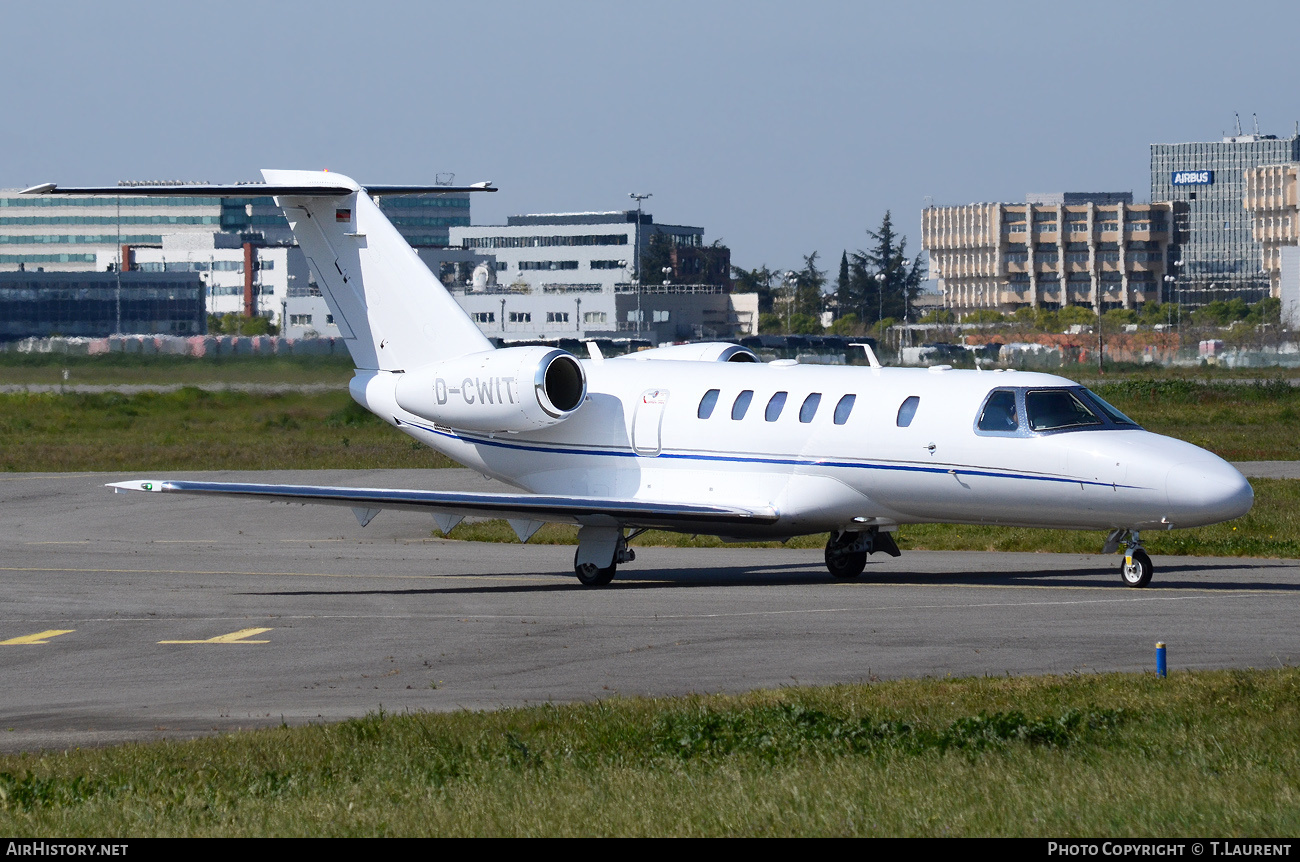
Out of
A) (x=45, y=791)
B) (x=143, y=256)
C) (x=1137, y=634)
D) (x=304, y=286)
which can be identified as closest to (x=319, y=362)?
(x=1137, y=634)

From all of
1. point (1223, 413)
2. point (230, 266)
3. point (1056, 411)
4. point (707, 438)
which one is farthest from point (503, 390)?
point (230, 266)

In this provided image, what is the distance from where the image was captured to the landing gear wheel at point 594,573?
21031 mm

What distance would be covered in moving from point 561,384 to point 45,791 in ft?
44.5

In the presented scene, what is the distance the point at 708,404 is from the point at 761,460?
4.06 feet

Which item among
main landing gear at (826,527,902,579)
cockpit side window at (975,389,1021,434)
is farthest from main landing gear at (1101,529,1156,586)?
main landing gear at (826,527,902,579)

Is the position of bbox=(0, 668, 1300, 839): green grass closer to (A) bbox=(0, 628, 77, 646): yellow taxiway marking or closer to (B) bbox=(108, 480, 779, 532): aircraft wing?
(A) bbox=(0, 628, 77, 646): yellow taxiway marking

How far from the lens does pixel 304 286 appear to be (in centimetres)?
13512

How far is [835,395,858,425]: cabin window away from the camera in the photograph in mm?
20297

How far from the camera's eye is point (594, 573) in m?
21.1

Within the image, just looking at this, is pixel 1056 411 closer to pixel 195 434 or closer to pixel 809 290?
pixel 195 434

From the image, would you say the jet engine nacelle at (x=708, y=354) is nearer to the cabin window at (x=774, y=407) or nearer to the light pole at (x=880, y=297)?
the cabin window at (x=774, y=407)

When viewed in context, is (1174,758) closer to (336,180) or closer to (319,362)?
(336,180)

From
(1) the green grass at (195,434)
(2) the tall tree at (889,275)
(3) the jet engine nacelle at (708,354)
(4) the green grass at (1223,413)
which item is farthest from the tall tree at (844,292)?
(3) the jet engine nacelle at (708,354)

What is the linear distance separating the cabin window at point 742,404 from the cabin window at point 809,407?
0.81 metres
